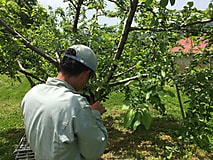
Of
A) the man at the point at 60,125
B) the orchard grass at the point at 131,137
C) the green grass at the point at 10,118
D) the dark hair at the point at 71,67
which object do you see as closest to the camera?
the man at the point at 60,125

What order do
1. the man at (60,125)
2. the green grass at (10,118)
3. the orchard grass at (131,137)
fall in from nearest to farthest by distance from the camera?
the man at (60,125), the orchard grass at (131,137), the green grass at (10,118)

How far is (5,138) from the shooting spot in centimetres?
493

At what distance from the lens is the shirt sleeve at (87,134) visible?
3.35 feet

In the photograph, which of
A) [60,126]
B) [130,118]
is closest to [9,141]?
[60,126]

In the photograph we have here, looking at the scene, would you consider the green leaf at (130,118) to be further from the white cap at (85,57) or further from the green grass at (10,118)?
the green grass at (10,118)

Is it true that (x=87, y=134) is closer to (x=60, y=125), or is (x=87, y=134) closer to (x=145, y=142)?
(x=60, y=125)

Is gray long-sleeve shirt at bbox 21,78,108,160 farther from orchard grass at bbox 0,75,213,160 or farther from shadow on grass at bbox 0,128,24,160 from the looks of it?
shadow on grass at bbox 0,128,24,160

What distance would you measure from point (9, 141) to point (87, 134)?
5.24 m

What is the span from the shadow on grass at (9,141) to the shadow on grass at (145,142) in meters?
2.85

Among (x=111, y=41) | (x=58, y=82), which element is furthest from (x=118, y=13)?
(x=58, y=82)

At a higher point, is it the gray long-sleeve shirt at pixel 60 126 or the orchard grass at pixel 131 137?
the gray long-sleeve shirt at pixel 60 126

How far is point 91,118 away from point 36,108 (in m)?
0.45

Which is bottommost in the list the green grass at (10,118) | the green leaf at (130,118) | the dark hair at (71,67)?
the green grass at (10,118)

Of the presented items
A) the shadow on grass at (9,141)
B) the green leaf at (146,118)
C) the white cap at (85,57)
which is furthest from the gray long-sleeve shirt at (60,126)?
the shadow on grass at (9,141)
